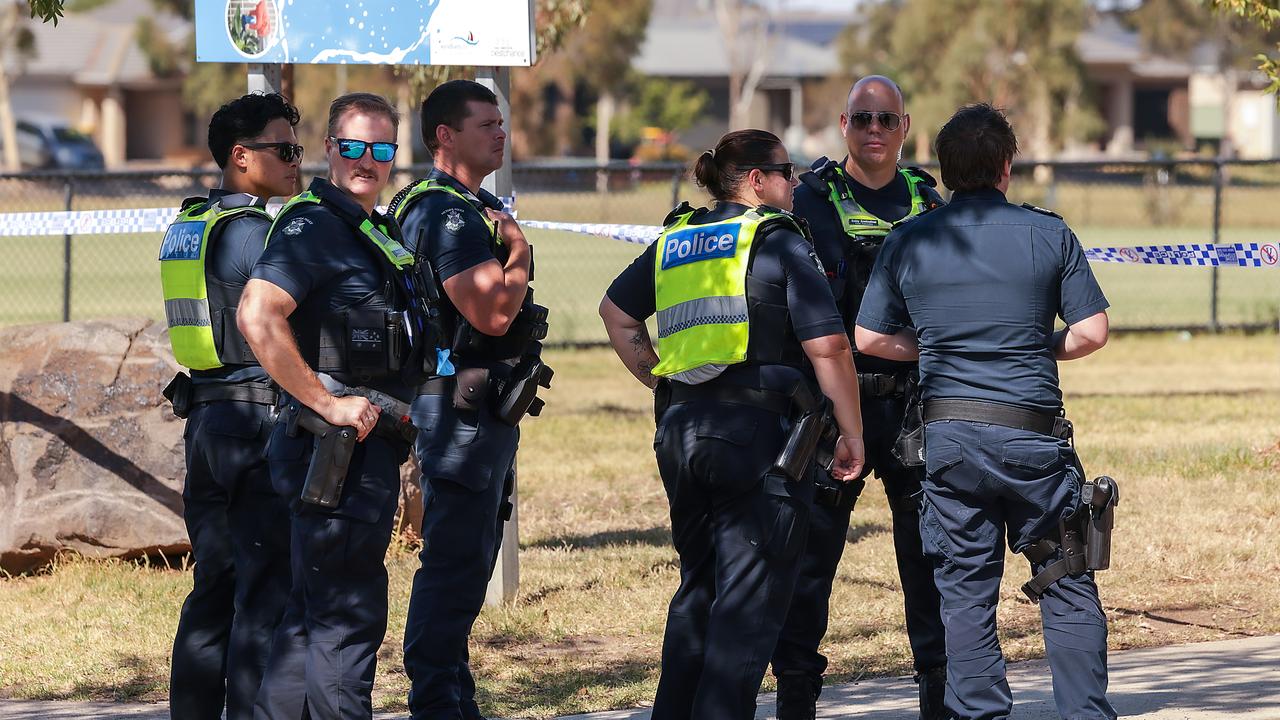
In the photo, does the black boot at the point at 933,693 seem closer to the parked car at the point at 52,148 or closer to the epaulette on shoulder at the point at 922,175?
the epaulette on shoulder at the point at 922,175

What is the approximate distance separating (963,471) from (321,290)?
1893 millimetres

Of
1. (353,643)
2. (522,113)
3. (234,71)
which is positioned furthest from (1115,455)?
(234,71)

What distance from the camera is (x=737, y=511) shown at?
15.0 feet

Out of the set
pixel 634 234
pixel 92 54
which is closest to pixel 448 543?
pixel 634 234

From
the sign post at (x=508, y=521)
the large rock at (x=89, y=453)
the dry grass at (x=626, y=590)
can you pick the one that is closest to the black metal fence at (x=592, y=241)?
the large rock at (x=89, y=453)

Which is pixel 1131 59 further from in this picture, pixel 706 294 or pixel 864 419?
pixel 706 294

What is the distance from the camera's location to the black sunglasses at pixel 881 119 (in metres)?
5.45

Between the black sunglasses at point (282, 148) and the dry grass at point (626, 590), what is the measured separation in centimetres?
209

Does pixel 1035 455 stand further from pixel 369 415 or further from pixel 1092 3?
pixel 1092 3

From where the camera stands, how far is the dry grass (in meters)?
6.22

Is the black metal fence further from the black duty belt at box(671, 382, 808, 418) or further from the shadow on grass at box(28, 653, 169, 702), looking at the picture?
the black duty belt at box(671, 382, 808, 418)

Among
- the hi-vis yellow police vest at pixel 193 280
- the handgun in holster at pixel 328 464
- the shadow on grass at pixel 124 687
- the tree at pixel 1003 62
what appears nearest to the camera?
the handgun in holster at pixel 328 464

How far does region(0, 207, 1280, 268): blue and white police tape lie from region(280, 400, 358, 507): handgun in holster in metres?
4.22

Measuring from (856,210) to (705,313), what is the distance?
1.08 m
